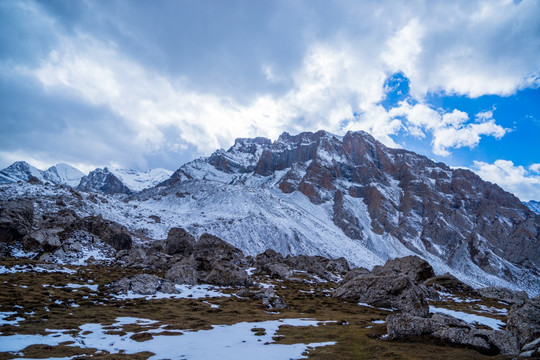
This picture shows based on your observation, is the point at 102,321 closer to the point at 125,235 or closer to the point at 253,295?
the point at 253,295

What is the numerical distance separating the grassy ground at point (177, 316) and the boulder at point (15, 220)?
43.9 feet

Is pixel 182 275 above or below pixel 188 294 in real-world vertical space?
above

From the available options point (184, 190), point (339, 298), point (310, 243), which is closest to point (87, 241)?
point (339, 298)

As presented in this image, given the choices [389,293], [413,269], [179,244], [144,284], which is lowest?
[144,284]

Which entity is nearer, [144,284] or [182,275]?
[144,284]

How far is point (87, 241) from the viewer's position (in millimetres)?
54656

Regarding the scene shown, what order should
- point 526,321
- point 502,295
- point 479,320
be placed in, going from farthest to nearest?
A: point 502,295, point 479,320, point 526,321

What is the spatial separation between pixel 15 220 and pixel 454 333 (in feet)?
189

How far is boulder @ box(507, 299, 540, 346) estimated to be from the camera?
45.3ft

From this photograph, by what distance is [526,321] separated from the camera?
47.4ft

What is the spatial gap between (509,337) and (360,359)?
7687 mm

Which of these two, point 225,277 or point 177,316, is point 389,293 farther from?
point 225,277

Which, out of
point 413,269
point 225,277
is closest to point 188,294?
point 225,277

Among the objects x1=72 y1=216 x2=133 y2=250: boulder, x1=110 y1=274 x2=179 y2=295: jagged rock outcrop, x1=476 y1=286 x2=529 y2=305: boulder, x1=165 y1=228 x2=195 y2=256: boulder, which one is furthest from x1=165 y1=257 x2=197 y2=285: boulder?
x1=476 y1=286 x2=529 y2=305: boulder
